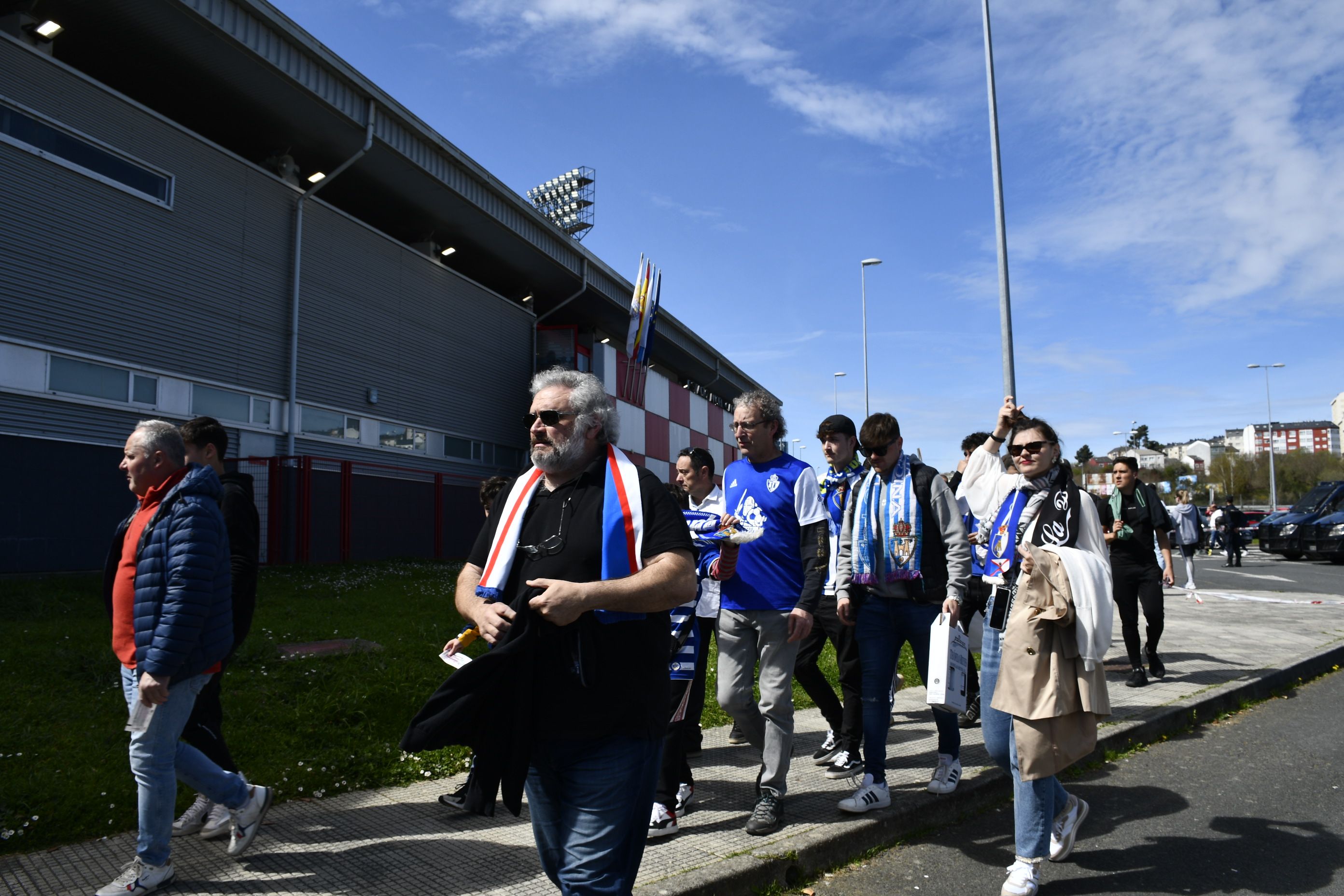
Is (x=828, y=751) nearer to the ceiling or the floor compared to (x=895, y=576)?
nearer to the floor

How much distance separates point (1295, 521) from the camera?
25344 millimetres

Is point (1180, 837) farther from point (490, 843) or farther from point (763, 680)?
point (490, 843)

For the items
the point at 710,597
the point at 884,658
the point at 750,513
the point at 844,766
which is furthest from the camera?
the point at 844,766

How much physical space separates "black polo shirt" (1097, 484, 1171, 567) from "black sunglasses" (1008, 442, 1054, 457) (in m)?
3.96

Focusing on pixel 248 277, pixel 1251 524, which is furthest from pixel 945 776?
pixel 1251 524

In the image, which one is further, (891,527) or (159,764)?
(891,527)

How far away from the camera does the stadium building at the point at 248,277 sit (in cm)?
1157

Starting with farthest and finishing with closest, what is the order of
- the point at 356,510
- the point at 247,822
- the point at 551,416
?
1. the point at 356,510
2. the point at 247,822
3. the point at 551,416

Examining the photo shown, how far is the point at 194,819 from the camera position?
12.9 feet

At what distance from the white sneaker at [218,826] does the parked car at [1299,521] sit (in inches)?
1131

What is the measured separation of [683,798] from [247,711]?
2.88 m

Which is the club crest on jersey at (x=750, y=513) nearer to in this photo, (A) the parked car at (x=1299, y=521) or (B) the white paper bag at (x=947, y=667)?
(B) the white paper bag at (x=947, y=667)

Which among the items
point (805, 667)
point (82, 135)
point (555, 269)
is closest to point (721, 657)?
point (805, 667)

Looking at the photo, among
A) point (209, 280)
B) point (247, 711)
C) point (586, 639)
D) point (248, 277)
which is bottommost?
point (247, 711)
